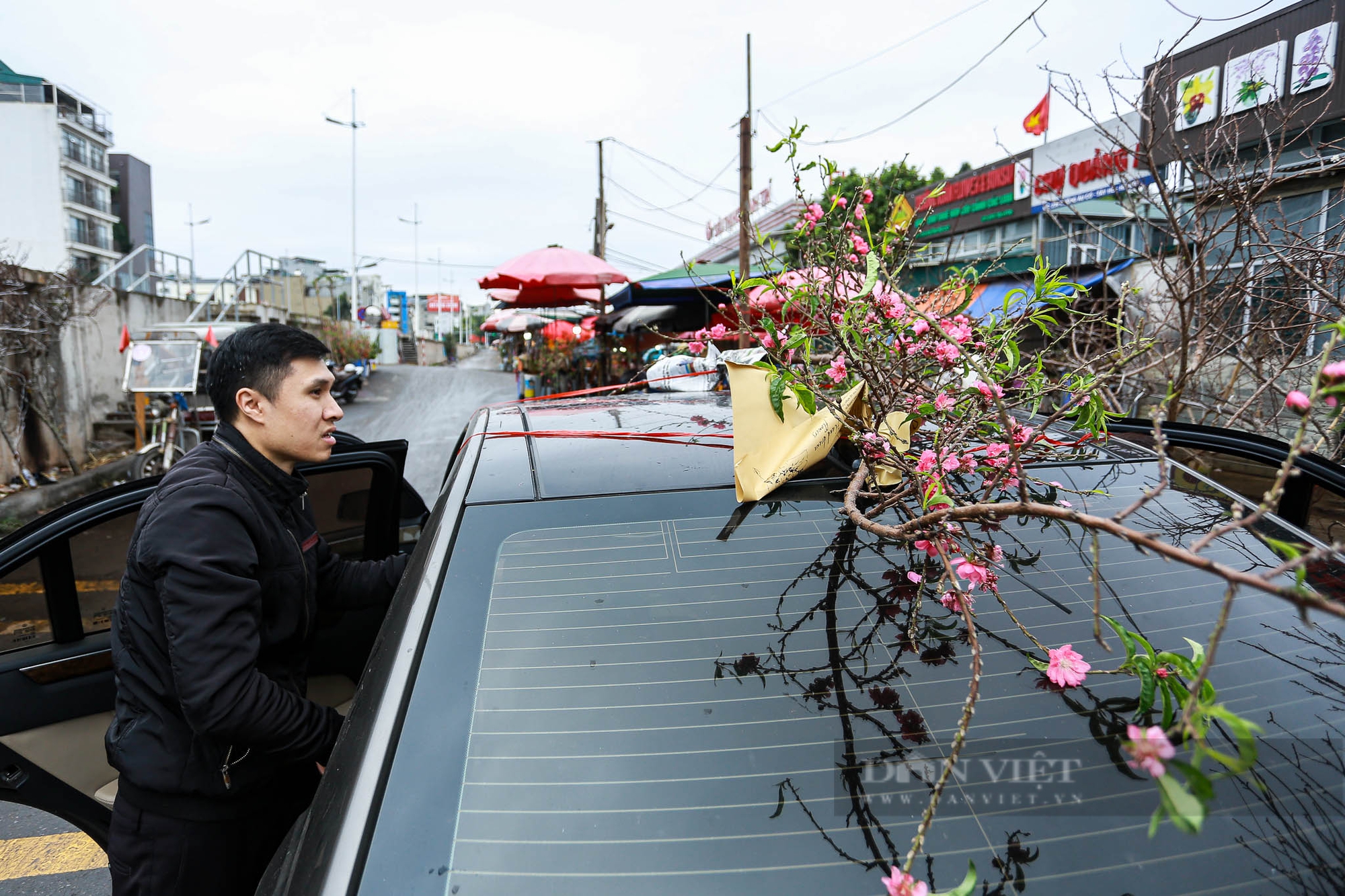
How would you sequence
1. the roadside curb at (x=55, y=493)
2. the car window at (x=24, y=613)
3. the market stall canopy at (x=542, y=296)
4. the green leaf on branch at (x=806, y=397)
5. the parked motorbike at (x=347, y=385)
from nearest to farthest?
the green leaf on branch at (x=806, y=397) < the car window at (x=24, y=613) < the roadside curb at (x=55, y=493) < the market stall canopy at (x=542, y=296) < the parked motorbike at (x=347, y=385)

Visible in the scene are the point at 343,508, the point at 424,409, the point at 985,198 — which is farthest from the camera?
the point at 985,198

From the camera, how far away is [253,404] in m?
1.83

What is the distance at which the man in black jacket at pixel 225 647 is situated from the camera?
1521 millimetres

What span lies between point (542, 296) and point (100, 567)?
980 centimetres

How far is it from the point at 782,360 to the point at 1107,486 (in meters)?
0.82

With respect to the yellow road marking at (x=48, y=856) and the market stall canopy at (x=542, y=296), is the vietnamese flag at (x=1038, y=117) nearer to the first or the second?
the market stall canopy at (x=542, y=296)

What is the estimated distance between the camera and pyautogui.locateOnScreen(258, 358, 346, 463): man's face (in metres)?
1.84

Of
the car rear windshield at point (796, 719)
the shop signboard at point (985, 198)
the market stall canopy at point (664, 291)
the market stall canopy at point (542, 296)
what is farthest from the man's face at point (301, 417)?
the shop signboard at point (985, 198)

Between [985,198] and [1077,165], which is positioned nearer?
[1077,165]

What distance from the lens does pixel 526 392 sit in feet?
55.8

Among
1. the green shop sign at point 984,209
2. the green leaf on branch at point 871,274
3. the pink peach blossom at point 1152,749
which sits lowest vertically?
the pink peach blossom at point 1152,749

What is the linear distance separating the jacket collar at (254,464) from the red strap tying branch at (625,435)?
1.76ft

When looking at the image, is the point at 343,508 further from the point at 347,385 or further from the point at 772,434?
the point at 347,385

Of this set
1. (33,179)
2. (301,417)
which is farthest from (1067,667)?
(33,179)
